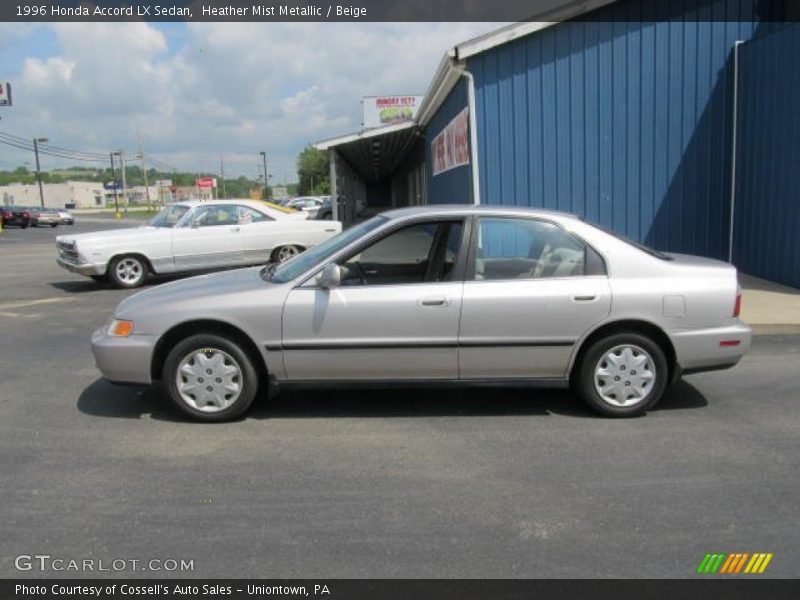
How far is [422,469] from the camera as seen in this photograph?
4.11 metres

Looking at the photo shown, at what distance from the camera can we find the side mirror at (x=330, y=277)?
4676mm

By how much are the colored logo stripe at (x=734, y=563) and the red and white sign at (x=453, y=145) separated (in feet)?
27.1

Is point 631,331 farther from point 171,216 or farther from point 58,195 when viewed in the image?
point 58,195

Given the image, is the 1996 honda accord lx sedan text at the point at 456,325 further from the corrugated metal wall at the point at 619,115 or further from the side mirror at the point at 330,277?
the corrugated metal wall at the point at 619,115

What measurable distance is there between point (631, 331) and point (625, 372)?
29 centimetres

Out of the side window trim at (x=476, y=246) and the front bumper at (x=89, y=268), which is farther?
the front bumper at (x=89, y=268)

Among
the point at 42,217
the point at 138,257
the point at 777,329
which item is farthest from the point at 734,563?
the point at 42,217

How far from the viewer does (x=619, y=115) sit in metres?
10.1

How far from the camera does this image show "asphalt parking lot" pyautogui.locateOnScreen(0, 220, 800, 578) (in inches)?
125

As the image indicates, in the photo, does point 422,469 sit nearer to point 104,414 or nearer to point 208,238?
point 104,414

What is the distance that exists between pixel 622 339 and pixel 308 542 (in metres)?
2.65

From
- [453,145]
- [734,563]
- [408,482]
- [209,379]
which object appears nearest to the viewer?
[734,563]

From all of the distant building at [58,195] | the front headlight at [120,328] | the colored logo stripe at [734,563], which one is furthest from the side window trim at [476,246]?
the distant building at [58,195]
